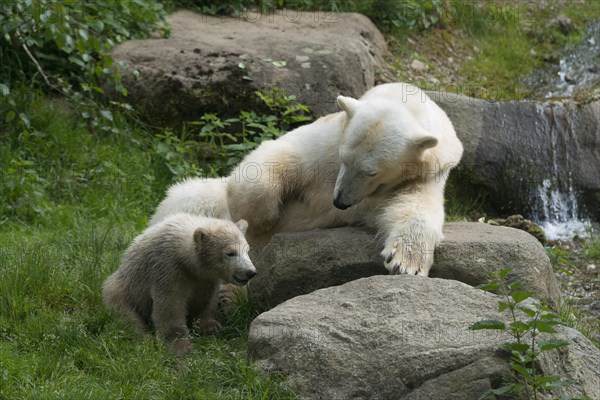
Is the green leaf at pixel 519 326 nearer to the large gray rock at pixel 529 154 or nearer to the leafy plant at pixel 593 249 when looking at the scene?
the leafy plant at pixel 593 249

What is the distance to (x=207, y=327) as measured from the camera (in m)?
6.14

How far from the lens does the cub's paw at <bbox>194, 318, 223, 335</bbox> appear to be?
20.0ft

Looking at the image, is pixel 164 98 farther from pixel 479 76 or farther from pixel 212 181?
pixel 479 76

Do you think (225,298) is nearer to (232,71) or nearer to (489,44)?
(232,71)

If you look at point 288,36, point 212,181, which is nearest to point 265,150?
point 212,181

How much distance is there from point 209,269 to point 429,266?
4.77 feet

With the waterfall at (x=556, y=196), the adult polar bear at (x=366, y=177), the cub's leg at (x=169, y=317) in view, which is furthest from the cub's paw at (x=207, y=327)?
the waterfall at (x=556, y=196)

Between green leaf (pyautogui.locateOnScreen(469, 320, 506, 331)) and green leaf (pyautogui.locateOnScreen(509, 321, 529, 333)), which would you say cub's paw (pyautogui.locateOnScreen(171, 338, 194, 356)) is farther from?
green leaf (pyautogui.locateOnScreen(509, 321, 529, 333))

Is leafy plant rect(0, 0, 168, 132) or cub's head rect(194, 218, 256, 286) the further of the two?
leafy plant rect(0, 0, 168, 132)

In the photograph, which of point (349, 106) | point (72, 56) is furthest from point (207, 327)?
point (72, 56)

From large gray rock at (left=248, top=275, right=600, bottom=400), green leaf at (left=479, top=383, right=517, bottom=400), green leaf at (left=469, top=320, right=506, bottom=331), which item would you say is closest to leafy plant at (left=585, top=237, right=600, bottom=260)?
large gray rock at (left=248, top=275, right=600, bottom=400)

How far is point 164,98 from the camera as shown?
1029 cm

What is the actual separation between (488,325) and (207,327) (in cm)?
224

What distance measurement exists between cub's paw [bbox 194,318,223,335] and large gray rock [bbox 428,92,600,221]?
451 cm
